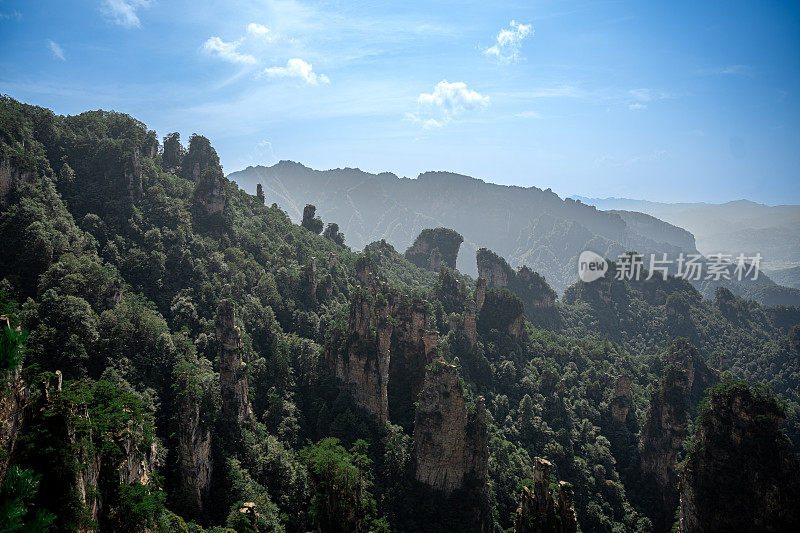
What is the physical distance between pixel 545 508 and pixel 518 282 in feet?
253

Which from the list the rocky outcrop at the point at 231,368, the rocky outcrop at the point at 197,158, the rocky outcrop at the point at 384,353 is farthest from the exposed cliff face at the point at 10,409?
the rocky outcrop at the point at 197,158

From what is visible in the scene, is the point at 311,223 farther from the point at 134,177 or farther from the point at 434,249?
the point at 134,177

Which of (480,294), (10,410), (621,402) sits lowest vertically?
(621,402)

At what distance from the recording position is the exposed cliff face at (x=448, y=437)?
37.5 metres

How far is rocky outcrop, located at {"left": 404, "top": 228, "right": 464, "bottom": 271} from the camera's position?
115750mm

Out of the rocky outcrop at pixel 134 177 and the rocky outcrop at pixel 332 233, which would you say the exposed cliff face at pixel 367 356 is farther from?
the rocky outcrop at pixel 332 233

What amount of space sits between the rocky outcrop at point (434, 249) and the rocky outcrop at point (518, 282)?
55.1ft

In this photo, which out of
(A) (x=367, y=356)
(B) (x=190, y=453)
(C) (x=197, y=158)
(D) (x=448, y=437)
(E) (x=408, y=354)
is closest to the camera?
(B) (x=190, y=453)

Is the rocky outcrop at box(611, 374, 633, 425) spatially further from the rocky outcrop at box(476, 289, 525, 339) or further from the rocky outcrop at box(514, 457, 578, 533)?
the rocky outcrop at box(514, 457, 578, 533)

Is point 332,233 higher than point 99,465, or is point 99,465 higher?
point 332,233

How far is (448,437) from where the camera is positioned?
123 ft

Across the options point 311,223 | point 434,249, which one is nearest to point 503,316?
point 434,249

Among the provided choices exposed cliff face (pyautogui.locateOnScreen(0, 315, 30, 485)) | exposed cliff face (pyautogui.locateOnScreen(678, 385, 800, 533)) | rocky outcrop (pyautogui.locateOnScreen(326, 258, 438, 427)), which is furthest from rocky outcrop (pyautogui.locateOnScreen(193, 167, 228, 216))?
exposed cliff face (pyautogui.locateOnScreen(678, 385, 800, 533))

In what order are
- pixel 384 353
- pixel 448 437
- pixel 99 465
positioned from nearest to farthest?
pixel 99 465 < pixel 448 437 < pixel 384 353
